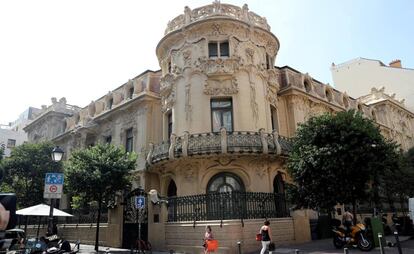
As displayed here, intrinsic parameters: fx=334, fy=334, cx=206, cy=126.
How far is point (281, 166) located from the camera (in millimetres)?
19906

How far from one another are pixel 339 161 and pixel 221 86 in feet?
27.3

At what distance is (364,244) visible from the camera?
12555mm

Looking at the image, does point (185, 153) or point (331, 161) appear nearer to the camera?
point (331, 161)

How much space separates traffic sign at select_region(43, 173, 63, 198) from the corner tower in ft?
28.9

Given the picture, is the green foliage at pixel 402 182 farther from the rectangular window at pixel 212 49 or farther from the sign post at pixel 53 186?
the sign post at pixel 53 186

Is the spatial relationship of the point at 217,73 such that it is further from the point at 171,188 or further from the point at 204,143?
the point at 171,188

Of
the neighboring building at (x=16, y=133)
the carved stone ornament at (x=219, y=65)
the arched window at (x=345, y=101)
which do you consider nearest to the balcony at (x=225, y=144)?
the carved stone ornament at (x=219, y=65)

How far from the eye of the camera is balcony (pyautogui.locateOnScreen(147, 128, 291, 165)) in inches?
688

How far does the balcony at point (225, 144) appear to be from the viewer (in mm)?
17469

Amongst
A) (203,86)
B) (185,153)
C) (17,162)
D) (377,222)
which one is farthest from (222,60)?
(17,162)

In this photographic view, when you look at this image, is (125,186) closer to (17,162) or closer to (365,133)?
(17,162)

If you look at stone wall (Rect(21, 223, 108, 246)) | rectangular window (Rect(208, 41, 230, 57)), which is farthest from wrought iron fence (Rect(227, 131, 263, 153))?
stone wall (Rect(21, 223, 108, 246))

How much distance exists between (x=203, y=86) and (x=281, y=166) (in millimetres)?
6667

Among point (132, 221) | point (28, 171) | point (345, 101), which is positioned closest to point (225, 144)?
point (132, 221)
